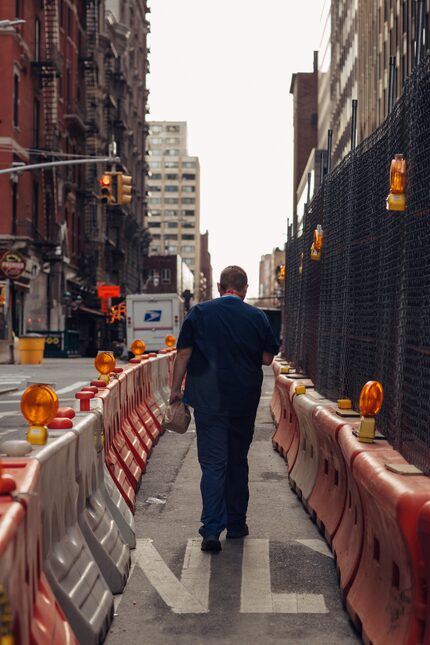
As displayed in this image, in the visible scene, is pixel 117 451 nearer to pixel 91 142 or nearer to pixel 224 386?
pixel 224 386

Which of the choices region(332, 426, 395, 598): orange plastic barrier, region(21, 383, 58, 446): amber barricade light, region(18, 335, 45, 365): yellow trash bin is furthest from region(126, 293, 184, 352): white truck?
region(21, 383, 58, 446): amber barricade light

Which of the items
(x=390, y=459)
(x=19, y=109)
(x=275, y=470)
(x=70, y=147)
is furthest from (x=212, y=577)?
(x=70, y=147)

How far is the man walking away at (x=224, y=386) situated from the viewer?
23.3ft

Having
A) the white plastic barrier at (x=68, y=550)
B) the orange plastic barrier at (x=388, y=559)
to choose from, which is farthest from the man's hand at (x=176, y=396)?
the orange plastic barrier at (x=388, y=559)

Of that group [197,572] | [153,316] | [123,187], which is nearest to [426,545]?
[197,572]

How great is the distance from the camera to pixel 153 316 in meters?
42.6

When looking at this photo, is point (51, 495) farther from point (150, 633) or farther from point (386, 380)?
point (386, 380)

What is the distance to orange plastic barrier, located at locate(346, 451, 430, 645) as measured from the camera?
13.6 ft

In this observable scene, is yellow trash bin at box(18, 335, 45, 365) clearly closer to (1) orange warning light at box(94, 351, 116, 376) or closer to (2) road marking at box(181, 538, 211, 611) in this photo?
(1) orange warning light at box(94, 351, 116, 376)

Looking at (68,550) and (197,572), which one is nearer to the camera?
(68,550)

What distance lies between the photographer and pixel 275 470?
10922 mm

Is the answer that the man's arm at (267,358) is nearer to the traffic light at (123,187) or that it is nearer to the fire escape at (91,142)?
the traffic light at (123,187)

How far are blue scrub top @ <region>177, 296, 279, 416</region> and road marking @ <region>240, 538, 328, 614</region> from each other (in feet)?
3.85

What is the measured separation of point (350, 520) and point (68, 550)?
205 cm
